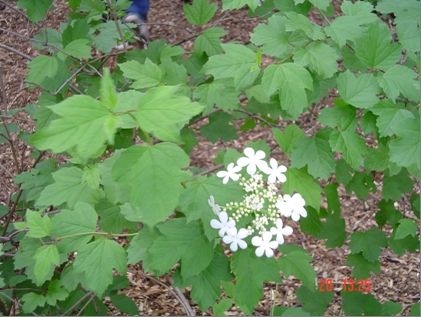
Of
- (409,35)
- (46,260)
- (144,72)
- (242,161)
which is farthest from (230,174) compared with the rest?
(409,35)

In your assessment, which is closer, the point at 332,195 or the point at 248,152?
the point at 248,152

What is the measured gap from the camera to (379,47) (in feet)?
5.95

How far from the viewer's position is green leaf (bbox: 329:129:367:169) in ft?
5.63

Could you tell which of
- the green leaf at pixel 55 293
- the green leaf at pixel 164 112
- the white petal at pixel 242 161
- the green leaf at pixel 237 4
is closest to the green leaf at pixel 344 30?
the green leaf at pixel 237 4

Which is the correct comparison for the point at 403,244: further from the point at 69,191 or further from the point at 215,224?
the point at 69,191

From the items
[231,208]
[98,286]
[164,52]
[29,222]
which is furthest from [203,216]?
[164,52]

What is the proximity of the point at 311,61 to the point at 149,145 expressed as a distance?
80cm

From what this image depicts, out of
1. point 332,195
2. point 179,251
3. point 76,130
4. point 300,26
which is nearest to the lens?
point 76,130

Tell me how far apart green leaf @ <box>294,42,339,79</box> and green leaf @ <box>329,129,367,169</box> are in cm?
23

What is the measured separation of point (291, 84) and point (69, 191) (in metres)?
0.97

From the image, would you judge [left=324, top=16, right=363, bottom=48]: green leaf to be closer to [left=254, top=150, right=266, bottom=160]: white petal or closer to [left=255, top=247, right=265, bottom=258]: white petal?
[left=254, top=150, right=266, bottom=160]: white petal

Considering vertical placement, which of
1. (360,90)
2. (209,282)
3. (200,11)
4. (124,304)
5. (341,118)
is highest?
(200,11)

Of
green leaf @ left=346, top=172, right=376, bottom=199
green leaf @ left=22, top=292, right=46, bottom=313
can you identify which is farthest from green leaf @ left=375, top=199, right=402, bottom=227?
green leaf @ left=22, top=292, right=46, bottom=313

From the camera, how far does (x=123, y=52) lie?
2.56 meters
